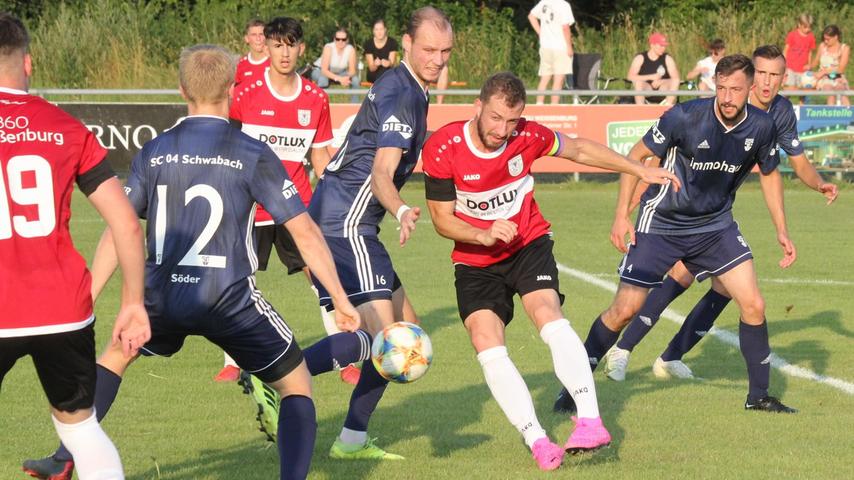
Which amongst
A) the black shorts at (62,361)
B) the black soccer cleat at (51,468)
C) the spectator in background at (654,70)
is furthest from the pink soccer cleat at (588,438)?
the spectator in background at (654,70)

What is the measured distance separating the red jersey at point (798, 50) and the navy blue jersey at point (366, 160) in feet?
58.8

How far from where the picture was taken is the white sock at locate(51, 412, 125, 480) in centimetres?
458

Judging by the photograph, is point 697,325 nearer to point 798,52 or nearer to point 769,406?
point 769,406

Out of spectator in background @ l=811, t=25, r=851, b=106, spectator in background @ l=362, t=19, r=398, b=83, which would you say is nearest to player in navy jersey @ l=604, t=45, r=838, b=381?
spectator in background @ l=362, t=19, r=398, b=83

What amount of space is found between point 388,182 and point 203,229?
157 cm

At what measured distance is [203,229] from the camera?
5.13 m

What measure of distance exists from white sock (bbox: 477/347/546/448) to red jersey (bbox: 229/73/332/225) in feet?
9.90

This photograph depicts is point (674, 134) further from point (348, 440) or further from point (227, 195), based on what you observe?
point (227, 195)

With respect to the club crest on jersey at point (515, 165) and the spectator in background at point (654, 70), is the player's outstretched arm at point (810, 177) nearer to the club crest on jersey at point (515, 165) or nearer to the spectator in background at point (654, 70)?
the club crest on jersey at point (515, 165)

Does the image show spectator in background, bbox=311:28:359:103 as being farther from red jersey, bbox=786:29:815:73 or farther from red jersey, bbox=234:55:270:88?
red jersey, bbox=234:55:270:88

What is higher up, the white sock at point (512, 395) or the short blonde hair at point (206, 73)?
the short blonde hair at point (206, 73)

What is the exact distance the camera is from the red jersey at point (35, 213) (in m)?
4.43

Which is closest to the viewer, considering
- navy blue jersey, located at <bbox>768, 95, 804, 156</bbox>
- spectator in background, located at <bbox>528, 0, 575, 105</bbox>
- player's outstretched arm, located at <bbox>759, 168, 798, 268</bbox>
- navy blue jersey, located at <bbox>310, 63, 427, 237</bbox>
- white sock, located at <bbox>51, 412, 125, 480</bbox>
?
white sock, located at <bbox>51, 412, 125, 480</bbox>

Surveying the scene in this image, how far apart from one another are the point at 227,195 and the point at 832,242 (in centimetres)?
1157
